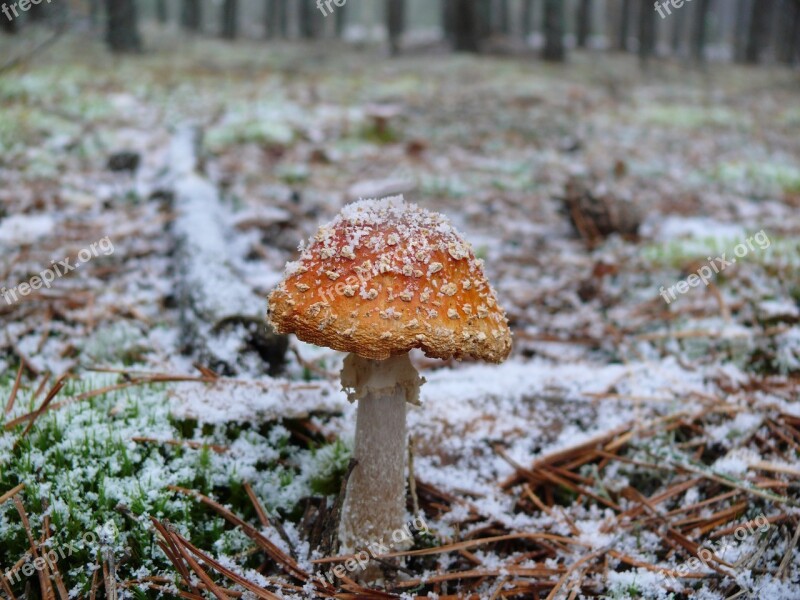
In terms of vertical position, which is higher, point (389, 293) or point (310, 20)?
point (310, 20)

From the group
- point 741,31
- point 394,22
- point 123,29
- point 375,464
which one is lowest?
point 375,464

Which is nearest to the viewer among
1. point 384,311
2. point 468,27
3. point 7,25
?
point 384,311

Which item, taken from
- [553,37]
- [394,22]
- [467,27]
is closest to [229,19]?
[394,22]

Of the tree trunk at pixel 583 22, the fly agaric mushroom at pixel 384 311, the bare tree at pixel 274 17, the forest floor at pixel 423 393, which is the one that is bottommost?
the forest floor at pixel 423 393

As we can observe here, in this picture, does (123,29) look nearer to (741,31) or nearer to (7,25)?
(7,25)

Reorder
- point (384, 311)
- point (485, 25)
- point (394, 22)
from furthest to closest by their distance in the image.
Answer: point (394, 22)
point (485, 25)
point (384, 311)

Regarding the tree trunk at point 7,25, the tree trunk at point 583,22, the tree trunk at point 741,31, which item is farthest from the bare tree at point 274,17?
the tree trunk at point 741,31

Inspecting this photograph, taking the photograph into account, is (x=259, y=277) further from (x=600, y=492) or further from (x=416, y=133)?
(x=416, y=133)

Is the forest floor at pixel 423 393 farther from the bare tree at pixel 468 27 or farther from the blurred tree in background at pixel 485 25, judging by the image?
the bare tree at pixel 468 27
